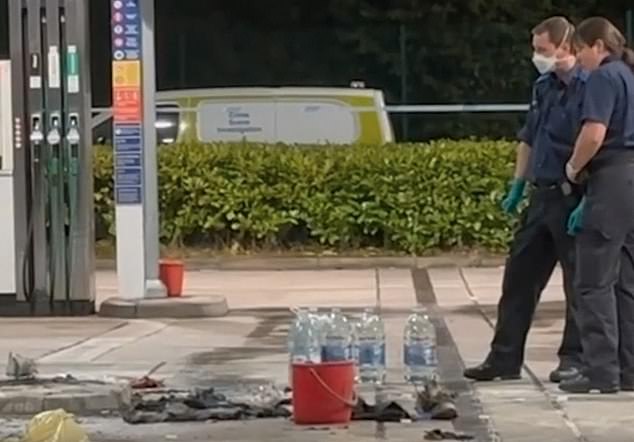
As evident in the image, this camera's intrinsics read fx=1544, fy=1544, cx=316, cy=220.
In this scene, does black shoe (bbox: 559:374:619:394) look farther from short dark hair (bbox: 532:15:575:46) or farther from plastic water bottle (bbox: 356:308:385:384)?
short dark hair (bbox: 532:15:575:46)

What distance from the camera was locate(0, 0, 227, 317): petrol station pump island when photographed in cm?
1356

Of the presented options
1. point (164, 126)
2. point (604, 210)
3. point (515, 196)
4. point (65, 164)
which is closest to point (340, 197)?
point (164, 126)

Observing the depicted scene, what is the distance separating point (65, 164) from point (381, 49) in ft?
40.9

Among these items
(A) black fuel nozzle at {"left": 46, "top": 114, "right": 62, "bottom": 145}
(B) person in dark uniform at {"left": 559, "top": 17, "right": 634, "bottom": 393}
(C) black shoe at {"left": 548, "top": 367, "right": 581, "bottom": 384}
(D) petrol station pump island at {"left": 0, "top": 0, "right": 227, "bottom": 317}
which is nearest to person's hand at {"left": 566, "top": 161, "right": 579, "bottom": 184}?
(B) person in dark uniform at {"left": 559, "top": 17, "right": 634, "bottom": 393}

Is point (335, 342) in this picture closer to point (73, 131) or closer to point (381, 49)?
point (73, 131)

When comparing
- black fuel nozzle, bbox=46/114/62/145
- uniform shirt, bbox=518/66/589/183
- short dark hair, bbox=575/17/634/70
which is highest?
short dark hair, bbox=575/17/634/70

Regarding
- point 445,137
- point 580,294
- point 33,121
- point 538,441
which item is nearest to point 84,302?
point 33,121

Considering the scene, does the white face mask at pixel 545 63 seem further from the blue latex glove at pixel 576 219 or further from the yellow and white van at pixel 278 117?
the yellow and white van at pixel 278 117

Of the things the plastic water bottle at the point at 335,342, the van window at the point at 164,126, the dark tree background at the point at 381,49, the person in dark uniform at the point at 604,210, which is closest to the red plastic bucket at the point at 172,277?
the plastic water bottle at the point at 335,342

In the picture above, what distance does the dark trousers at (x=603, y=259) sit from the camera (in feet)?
27.5

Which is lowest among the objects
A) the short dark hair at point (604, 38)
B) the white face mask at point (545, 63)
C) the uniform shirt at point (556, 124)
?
the uniform shirt at point (556, 124)

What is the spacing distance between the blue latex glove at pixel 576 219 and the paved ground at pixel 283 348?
36.0 inches

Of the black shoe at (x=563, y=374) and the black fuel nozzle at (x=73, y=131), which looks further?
the black fuel nozzle at (x=73, y=131)

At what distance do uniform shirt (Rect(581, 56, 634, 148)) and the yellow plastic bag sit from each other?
11.2 ft
